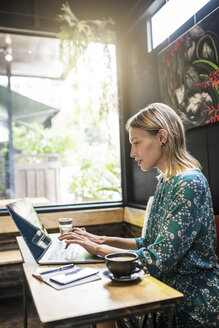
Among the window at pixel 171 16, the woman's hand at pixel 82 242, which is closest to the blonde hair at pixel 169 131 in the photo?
the woman's hand at pixel 82 242

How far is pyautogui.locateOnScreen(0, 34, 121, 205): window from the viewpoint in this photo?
3.33 m

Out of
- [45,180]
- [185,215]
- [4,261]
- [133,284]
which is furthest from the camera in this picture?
[45,180]

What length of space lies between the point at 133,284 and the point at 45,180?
253 centimetres

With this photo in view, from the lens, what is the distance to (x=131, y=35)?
3.38 meters

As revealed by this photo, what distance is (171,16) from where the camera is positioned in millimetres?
2574

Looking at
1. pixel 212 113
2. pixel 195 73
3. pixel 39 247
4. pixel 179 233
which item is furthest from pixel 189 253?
pixel 195 73

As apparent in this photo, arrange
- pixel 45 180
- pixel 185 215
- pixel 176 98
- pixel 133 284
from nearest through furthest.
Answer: pixel 133 284, pixel 185 215, pixel 176 98, pixel 45 180

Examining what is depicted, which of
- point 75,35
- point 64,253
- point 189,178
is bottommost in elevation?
point 64,253

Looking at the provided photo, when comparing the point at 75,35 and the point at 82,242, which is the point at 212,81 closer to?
the point at 82,242

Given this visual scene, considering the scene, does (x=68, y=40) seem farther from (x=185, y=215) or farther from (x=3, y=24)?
(x=185, y=215)

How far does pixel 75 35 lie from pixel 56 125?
0.95 m

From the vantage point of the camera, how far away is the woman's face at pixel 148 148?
1507mm

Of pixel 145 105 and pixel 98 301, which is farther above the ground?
pixel 145 105

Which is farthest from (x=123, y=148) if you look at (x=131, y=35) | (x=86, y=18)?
(x=86, y=18)
